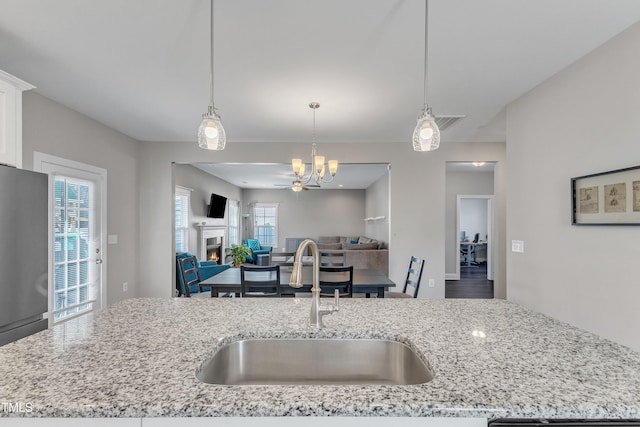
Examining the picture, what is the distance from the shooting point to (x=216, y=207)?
7520 millimetres

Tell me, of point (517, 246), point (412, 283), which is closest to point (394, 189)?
point (412, 283)

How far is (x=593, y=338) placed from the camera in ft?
3.86

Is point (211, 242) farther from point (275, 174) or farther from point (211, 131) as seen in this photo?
point (211, 131)

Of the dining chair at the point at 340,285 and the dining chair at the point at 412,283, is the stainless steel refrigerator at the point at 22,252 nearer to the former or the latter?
the dining chair at the point at 340,285

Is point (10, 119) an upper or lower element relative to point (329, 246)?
upper

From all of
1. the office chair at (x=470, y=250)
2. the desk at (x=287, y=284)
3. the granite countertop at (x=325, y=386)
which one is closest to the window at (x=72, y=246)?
the desk at (x=287, y=284)

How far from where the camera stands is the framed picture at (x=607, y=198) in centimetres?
197

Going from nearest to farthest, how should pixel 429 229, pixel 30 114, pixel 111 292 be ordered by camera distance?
pixel 30 114
pixel 111 292
pixel 429 229

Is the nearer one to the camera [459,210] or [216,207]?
[459,210]

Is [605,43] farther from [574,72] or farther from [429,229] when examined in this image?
[429,229]

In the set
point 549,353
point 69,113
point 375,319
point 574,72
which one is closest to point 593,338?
point 549,353

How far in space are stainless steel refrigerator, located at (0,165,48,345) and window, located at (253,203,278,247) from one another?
843cm

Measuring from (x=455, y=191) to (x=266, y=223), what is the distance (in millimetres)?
6045

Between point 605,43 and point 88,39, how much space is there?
3505 mm
